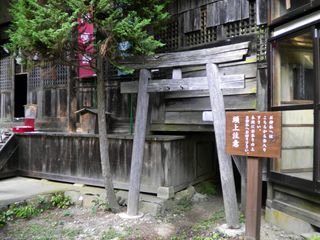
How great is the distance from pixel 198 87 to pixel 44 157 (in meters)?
6.30

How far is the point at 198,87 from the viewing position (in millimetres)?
6645

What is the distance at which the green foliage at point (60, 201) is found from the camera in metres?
8.30

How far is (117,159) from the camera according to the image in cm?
884

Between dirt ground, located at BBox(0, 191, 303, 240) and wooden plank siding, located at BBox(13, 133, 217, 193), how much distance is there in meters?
0.91

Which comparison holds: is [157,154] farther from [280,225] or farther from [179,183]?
[280,225]

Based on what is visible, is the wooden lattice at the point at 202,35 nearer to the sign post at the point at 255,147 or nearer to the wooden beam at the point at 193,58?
the wooden beam at the point at 193,58

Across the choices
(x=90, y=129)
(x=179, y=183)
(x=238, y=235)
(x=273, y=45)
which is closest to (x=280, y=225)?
(x=238, y=235)

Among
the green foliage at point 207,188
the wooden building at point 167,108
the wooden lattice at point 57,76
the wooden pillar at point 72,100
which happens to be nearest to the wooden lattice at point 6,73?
the wooden building at point 167,108

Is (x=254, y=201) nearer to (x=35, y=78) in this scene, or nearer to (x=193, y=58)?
(x=193, y=58)

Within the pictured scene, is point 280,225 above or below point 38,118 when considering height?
below

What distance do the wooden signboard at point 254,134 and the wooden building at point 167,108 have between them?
0.94 meters

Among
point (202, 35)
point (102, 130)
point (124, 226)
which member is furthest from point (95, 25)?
point (124, 226)

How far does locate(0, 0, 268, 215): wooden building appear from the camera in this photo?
23.7 ft

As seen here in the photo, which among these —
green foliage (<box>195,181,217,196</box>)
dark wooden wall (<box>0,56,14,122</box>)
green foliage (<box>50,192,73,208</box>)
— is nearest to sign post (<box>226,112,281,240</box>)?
green foliage (<box>195,181,217,196</box>)
